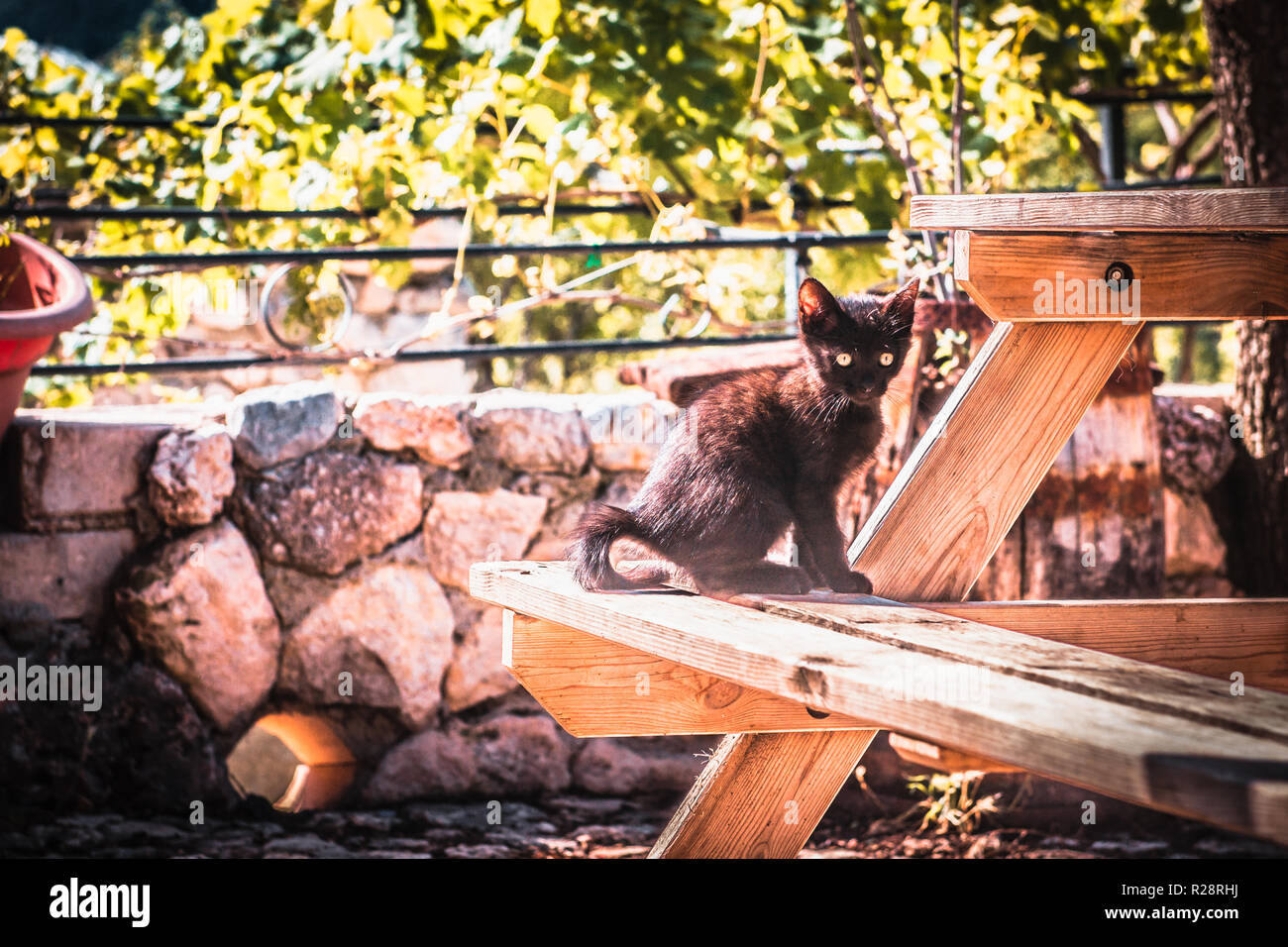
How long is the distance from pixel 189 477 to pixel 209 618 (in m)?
0.39

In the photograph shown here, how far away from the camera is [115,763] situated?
3.03m

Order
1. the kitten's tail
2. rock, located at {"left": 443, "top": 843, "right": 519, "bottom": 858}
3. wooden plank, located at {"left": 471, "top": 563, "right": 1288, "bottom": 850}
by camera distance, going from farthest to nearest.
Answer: rock, located at {"left": 443, "top": 843, "right": 519, "bottom": 858}
the kitten's tail
wooden plank, located at {"left": 471, "top": 563, "right": 1288, "bottom": 850}

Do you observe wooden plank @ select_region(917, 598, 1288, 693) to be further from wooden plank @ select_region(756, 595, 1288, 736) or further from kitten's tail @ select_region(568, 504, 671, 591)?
kitten's tail @ select_region(568, 504, 671, 591)

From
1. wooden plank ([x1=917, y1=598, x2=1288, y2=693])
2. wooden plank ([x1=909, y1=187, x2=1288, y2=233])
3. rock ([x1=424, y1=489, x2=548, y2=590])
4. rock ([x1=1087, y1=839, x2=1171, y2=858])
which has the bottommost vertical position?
rock ([x1=1087, y1=839, x2=1171, y2=858])

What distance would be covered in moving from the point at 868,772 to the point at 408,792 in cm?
130

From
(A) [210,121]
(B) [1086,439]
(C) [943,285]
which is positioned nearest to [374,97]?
(A) [210,121]

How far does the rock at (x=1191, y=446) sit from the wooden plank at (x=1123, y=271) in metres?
1.62

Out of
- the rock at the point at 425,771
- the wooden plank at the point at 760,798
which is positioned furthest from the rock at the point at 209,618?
the wooden plank at the point at 760,798

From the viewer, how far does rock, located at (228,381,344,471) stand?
127 inches

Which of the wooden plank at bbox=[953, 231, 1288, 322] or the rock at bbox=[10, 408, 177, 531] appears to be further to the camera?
the rock at bbox=[10, 408, 177, 531]

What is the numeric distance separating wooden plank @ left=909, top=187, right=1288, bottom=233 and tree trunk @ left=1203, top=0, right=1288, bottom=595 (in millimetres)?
1656

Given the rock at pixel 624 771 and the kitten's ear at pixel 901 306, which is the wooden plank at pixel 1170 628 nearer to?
the kitten's ear at pixel 901 306

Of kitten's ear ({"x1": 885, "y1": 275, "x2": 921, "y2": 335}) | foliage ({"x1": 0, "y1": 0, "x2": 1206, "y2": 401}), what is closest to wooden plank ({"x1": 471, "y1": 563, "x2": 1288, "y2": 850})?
kitten's ear ({"x1": 885, "y1": 275, "x2": 921, "y2": 335})

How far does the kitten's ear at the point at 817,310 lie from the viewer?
2072mm
